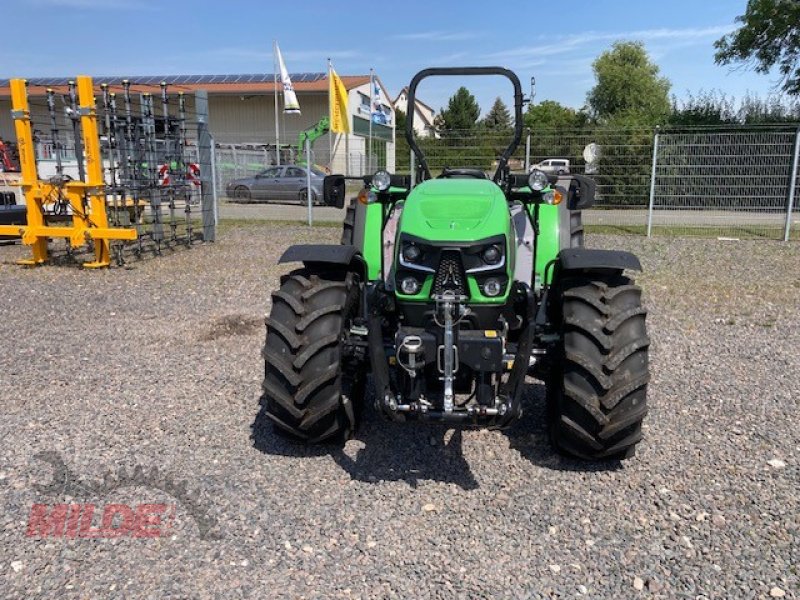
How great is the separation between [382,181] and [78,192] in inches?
273

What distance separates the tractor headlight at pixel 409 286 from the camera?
3.53m

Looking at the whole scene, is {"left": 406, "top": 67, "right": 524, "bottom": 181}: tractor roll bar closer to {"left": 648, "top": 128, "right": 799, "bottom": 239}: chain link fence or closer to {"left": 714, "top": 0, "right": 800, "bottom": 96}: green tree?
{"left": 648, "top": 128, "right": 799, "bottom": 239}: chain link fence

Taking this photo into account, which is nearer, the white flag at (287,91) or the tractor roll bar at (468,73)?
the tractor roll bar at (468,73)

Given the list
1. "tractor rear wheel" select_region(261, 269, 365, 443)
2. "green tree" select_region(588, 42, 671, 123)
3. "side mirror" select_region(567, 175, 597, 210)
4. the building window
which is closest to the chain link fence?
"side mirror" select_region(567, 175, 597, 210)

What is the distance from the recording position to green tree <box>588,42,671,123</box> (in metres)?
47.1

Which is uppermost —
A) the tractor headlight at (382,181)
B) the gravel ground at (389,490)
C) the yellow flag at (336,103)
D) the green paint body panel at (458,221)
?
the yellow flag at (336,103)

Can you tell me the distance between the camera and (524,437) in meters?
4.18

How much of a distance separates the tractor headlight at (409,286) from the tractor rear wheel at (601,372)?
30.9 inches

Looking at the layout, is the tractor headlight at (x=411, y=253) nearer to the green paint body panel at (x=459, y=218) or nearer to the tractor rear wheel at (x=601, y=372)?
the green paint body panel at (x=459, y=218)

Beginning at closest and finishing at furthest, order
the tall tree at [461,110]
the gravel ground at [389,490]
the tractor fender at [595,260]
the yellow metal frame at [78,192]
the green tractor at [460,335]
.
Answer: the gravel ground at [389,490], the green tractor at [460,335], the tractor fender at [595,260], the yellow metal frame at [78,192], the tall tree at [461,110]

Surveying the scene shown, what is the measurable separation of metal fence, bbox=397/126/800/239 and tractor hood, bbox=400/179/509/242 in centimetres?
Result: 903

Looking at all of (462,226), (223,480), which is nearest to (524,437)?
(462,226)

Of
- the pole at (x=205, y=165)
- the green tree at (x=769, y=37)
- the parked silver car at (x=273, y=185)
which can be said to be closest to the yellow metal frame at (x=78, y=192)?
the pole at (x=205, y=165)

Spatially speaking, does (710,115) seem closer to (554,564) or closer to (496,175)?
(496,175)
